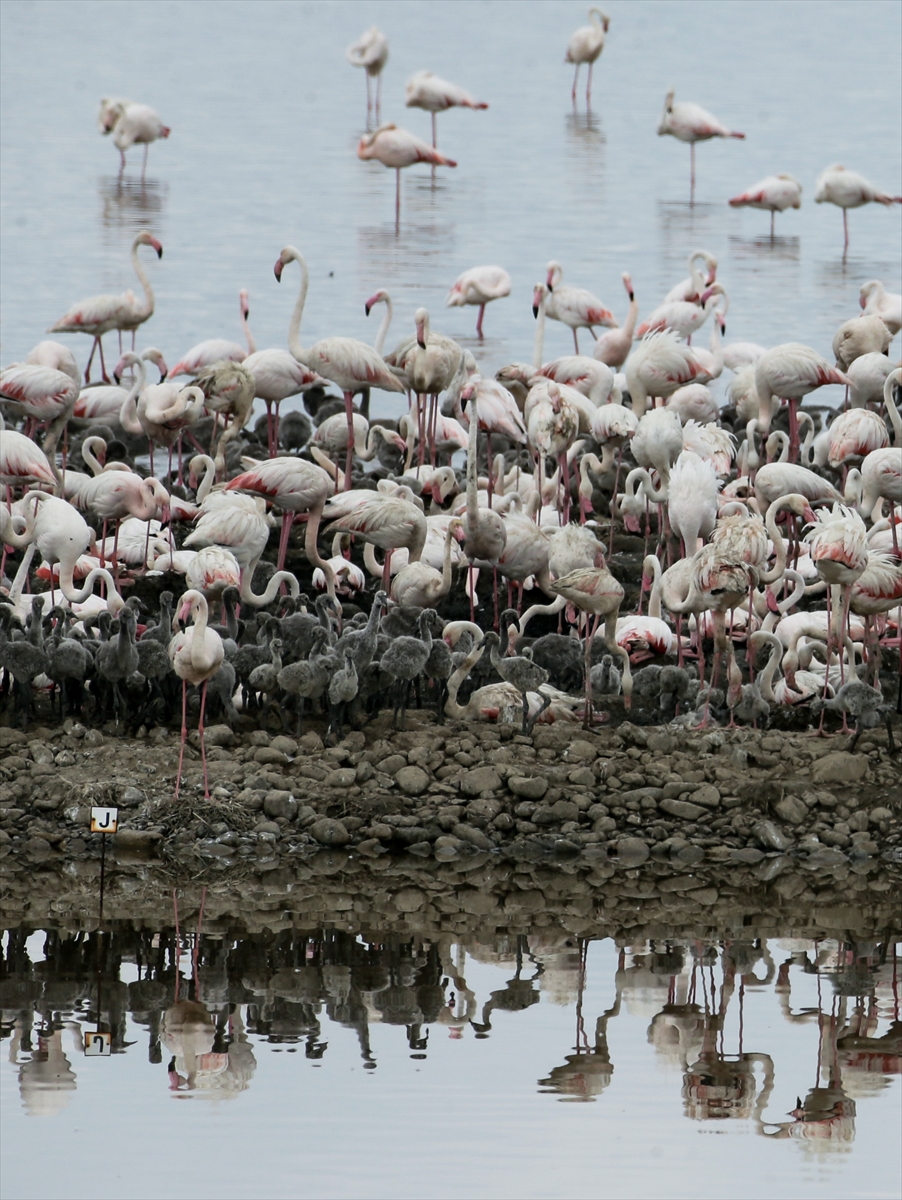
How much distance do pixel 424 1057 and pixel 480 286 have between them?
39.1 ft

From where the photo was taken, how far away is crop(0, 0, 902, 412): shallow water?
73.9 feet

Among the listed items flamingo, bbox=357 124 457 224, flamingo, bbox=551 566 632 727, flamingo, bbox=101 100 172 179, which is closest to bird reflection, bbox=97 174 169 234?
flamingo, bbox=101 100 172 179

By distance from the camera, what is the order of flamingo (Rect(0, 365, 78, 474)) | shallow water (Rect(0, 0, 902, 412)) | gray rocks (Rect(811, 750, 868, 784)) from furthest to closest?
shallow water (Rect(0, 0, 902, 412)), flamingo (Rect(0, 365, 78, 474)), gray rocks (Rect(811, 750, 868, 784))

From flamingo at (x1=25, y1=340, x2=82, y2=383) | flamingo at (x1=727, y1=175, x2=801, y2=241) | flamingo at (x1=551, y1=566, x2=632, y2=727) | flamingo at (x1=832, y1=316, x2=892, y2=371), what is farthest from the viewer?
flamingo at (x1=727, y1=175, x2=801, y2=241)

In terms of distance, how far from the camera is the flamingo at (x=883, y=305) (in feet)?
54.5

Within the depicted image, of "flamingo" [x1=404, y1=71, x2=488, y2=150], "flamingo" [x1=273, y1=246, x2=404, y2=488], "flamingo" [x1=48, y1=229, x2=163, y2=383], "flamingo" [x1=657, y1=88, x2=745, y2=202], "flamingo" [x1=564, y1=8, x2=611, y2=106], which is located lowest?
"flamingo" [x1=273, y1=246, x2=404, y2=488]

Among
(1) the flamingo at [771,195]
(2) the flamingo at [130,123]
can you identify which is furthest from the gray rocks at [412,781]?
(2) the flamingo at [130,123]

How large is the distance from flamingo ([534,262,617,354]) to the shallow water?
1523 millimetres

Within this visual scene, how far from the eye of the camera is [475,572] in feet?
38.2

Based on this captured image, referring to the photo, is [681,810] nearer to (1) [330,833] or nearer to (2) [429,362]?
(1) [330,833]

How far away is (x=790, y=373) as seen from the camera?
13305 millimetres

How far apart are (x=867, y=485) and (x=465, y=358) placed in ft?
8.51

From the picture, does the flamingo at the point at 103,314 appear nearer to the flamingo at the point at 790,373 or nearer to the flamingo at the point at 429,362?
the flamingo at the point at 429,362

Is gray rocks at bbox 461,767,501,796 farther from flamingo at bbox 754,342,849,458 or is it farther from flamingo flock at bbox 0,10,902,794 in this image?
flamingo at bbox 754,342,849,458
